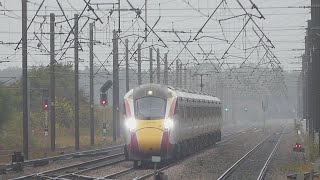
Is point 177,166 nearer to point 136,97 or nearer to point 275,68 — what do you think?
point 136,97

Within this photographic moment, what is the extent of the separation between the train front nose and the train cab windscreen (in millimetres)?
575

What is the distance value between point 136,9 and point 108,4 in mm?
3746

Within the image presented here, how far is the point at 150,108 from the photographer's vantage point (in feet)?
91.5

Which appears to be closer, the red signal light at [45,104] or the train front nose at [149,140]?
the train front nose at [149,140]

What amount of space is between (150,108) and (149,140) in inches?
57.6

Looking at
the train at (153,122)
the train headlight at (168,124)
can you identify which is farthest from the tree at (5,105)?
the train headlight at (168,124)

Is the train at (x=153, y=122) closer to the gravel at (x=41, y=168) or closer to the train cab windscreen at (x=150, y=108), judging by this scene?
the train cab windscreen at (x=150, y=108)

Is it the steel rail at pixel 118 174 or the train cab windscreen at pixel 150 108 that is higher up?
the train cab windscreen at pixel 150 108

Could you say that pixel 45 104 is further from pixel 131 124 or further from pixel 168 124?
pixel 168 124

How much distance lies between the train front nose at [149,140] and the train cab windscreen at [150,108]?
575mm

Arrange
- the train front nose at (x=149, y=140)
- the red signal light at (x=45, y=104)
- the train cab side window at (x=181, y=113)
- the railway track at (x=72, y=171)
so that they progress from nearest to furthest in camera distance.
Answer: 1. the railway track at (x=72, y=171)
2. the train front nose at (x=149, y=140)
3. the train cab side window at (x=181, y=113)
4. the red signal light at (x=45, y=104)

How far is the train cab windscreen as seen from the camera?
90.5 feet

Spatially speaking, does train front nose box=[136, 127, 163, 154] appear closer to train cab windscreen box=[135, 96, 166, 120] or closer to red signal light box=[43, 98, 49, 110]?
train cab windscreen box=[135, 96, 166, 120]

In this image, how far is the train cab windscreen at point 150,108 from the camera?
27594 mm
